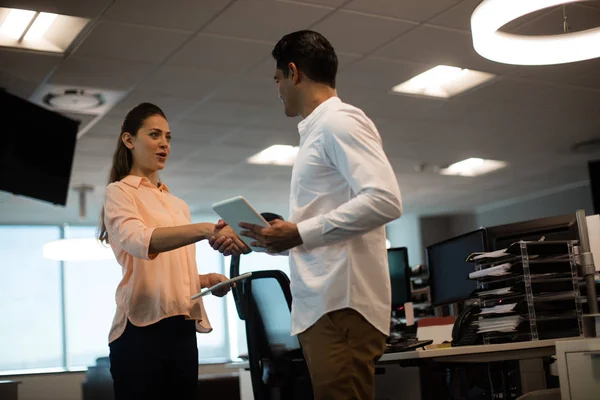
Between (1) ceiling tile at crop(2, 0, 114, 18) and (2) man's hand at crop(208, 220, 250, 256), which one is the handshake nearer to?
(2) man's hand at crop(208, 220, 250, 256)

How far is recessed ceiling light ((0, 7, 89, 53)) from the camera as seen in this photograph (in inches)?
168

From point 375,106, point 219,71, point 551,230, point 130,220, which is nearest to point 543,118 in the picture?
point 375,106

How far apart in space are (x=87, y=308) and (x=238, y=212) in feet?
29.4

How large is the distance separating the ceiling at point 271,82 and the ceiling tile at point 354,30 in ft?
0.04

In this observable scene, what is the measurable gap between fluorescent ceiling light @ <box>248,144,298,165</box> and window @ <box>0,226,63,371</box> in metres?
3.88

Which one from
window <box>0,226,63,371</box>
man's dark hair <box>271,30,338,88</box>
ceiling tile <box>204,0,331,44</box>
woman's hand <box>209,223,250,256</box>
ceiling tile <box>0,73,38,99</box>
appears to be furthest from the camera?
window <box>0,226,63,371</box>

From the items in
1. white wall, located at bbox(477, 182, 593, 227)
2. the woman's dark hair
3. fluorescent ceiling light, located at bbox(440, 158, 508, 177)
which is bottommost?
the woman's dark hair

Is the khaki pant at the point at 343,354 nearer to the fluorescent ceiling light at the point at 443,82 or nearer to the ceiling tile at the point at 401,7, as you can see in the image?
the ceiling tile at the point at 401,7

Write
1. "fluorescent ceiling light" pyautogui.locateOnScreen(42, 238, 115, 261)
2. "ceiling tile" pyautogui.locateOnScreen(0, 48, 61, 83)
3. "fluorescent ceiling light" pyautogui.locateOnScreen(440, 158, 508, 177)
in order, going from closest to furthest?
1. "ceiling tile" pyautogui.locateOnScreen(0, 48, 61, 83)
2. "fluorescent ceiling light" pyautogui.locateOnScreen(42, 238, 115, 261)
3. "fluorescent ceiling light" pyautogui.locateOnScreen(440, 158, 508, 177)

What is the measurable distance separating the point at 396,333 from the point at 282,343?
1.46 m

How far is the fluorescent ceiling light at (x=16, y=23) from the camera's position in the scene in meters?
4.23

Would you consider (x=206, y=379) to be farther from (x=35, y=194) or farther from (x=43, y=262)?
(x=43, y=262)

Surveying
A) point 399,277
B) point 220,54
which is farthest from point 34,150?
point 399,277

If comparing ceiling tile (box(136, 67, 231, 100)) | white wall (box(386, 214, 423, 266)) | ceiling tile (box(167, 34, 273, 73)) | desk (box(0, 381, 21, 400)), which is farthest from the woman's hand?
white wall (box(386, 214, 423, 266))
